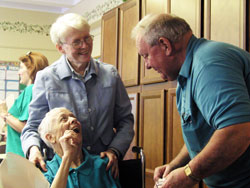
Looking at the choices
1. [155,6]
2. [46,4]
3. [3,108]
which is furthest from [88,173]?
[46,4]

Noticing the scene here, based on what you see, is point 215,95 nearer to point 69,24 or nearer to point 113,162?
point 113,162

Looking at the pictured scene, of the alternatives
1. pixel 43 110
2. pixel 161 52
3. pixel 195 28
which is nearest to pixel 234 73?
pixel 161 52

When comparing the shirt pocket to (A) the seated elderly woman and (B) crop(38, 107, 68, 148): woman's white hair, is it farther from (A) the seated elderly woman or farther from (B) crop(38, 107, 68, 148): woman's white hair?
(B) crop(38, 107, 68, 148): woman's white hair

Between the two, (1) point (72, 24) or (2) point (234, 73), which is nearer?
(2) point (234, 73)

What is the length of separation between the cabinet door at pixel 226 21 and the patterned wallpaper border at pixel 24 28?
4.68 metres

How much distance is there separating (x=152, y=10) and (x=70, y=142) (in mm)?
1824

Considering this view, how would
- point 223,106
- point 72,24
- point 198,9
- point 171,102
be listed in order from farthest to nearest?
point 171,102 → point 198,9 → point 72,24 → point 223,106

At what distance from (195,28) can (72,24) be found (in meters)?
1.08

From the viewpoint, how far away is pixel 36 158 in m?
1.66

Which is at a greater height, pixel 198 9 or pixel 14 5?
pixel 14 5

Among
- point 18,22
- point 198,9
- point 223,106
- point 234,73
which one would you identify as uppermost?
point 18,22

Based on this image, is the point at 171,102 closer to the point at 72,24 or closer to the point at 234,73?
the point at 72,24

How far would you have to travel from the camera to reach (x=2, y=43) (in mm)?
6266

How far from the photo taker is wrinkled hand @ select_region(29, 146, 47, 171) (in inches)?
64.6
